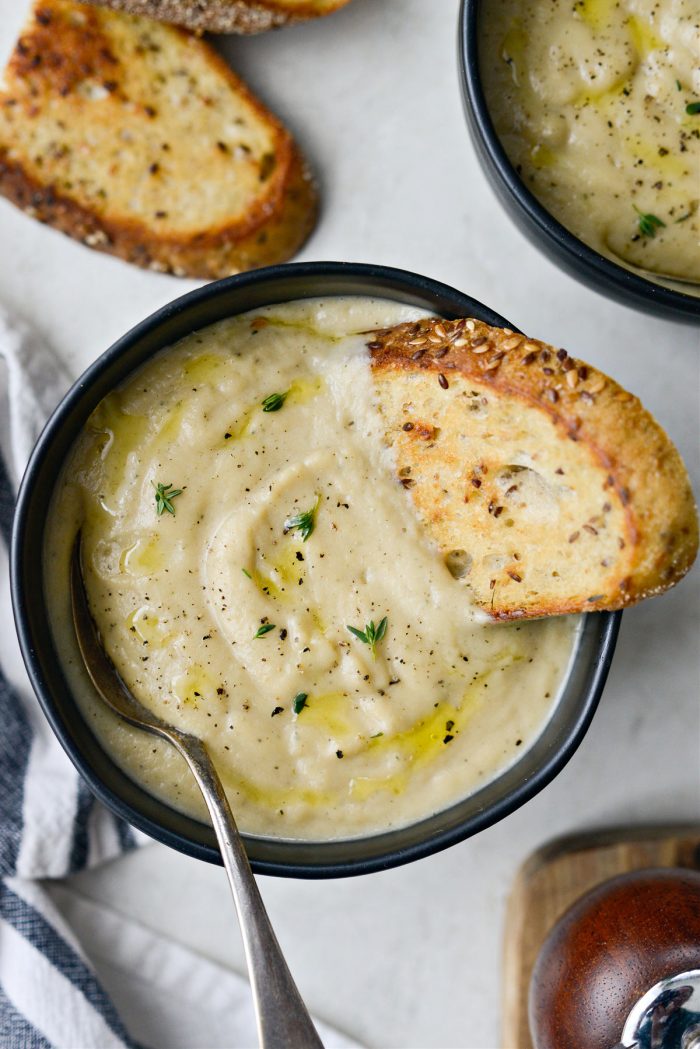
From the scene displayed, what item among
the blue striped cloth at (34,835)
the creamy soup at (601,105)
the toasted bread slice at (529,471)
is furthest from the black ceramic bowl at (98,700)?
the blue striped cloth at (34,835)

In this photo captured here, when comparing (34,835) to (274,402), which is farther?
(34,835)

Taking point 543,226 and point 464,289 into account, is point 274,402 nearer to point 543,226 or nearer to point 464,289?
point 543,226

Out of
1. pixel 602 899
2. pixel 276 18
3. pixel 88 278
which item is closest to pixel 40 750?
pixel 88 278

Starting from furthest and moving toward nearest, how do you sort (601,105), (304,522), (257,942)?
(601,105) → (304,522) → (257,942)

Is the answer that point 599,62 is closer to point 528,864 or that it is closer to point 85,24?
point 85,24

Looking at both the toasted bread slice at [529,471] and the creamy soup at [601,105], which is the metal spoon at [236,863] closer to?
the toasted bread slice at [529,471]

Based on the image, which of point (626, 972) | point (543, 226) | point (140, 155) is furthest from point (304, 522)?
point (626, 972)
